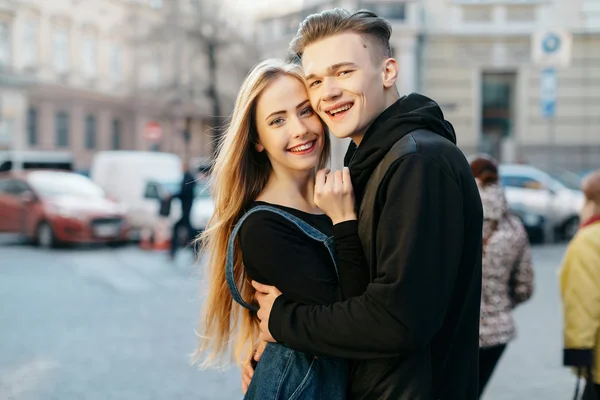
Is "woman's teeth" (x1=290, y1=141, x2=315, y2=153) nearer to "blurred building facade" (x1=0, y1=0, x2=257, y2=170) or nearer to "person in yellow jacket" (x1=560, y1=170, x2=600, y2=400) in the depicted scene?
"person in yellow jacket" (x1=560, y1=170, x2=600, y2=400)

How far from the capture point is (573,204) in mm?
18812

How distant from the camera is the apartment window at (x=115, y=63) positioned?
47438mm

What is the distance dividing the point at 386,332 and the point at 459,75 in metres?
24.9

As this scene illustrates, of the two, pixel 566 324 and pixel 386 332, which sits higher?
pixel 386 332

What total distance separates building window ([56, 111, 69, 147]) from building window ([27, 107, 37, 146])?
1.81 metres

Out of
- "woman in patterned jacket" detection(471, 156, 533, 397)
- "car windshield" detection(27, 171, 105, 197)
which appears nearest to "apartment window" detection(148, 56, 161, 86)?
"car windshield" detection(27, 171, 105, 197)

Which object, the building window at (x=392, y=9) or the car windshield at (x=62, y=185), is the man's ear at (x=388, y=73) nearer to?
the car windshield at (x=62, y=185)

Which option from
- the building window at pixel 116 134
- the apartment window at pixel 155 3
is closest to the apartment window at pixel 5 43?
the building window at pixel 116 134

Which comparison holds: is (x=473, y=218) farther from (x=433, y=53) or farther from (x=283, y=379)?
(x=433, y=53)

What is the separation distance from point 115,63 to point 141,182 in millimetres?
28898

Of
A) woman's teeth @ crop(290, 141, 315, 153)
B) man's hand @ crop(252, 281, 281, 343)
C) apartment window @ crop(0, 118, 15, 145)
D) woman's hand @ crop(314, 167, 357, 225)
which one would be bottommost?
man's hand @ crop(252, 281, 281, 343)

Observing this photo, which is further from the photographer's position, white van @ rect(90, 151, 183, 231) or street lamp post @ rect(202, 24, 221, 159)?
street lamp post @ rect(202, 24, 221, 159)

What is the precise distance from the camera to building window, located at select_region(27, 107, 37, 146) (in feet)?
132

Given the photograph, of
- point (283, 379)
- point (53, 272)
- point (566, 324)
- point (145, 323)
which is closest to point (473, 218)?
point (283, 379)
